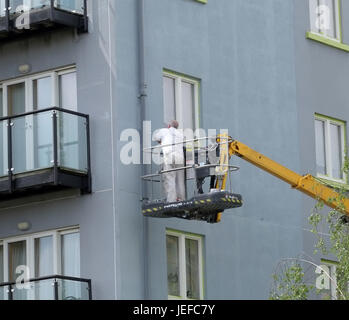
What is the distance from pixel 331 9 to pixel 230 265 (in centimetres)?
816

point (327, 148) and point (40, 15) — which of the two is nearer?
point (40, 15)

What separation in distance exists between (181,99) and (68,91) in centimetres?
261

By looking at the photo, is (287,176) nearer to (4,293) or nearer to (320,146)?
(320,146)

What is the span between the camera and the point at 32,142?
123 ft

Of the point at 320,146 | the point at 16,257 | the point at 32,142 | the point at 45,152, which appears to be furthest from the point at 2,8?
the point at 320,146

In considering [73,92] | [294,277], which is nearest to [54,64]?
[73,92]

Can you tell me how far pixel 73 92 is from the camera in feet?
125

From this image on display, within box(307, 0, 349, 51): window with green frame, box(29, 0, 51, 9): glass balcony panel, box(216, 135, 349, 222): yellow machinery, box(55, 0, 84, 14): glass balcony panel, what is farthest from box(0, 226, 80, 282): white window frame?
box(307, 0, 349, 51): window with green frame

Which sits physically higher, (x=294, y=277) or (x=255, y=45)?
(x=255, y=45)

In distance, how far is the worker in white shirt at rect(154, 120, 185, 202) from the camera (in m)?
36.8

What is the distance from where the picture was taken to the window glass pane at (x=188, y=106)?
1541 inches

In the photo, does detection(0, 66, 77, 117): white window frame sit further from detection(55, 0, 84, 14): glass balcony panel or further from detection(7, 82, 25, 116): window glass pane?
detection(55, 0, 84, 14): glass balcony panel

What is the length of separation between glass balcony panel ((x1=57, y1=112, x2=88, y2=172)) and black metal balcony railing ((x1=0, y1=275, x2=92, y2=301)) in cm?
246

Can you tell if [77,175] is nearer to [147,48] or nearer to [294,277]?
[147,48]
